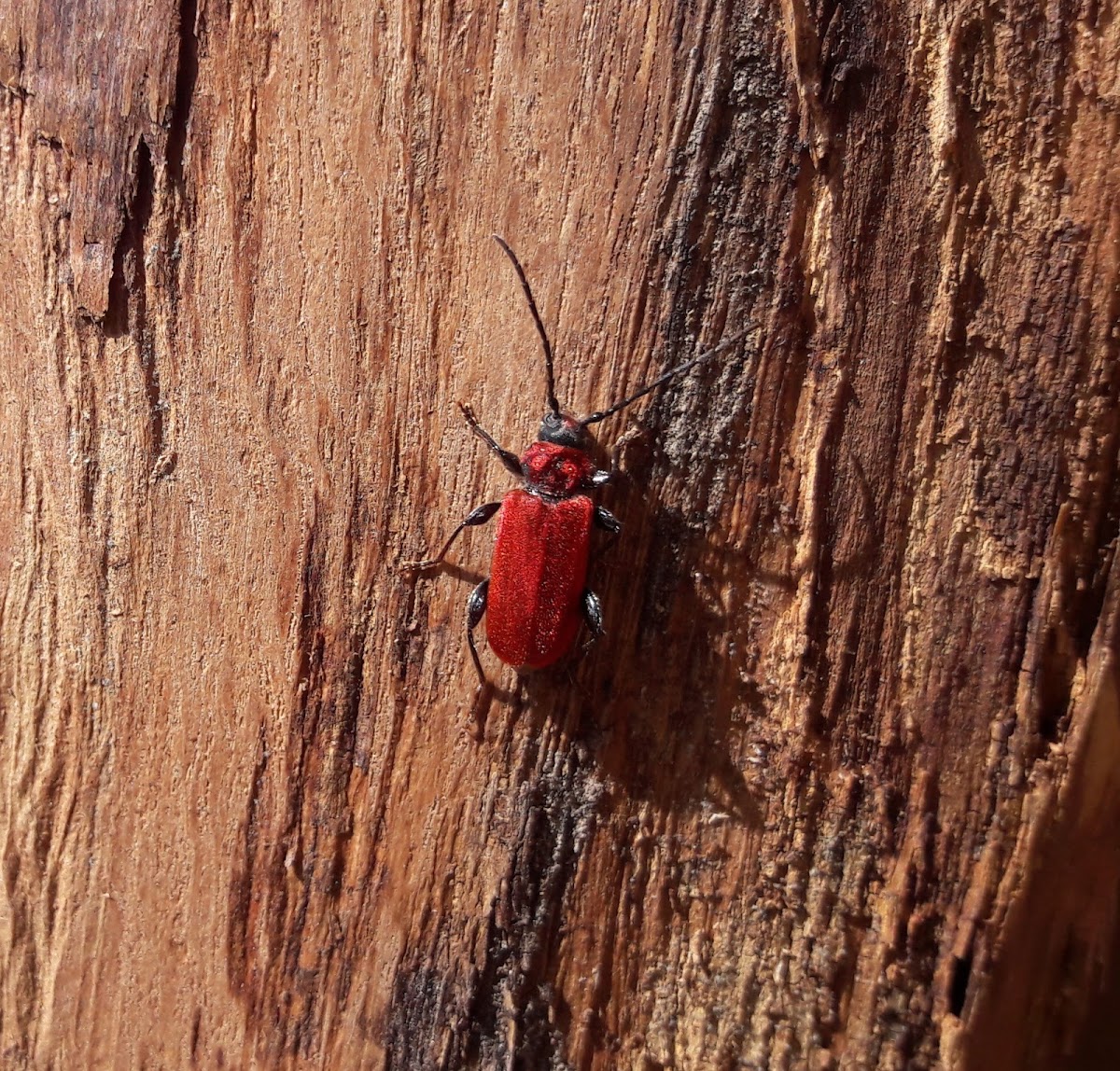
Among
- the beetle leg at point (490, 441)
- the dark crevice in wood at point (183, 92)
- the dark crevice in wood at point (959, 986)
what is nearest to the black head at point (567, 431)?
the beetle leg at point (490, 441)

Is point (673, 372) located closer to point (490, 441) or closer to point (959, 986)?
point (490, 441)

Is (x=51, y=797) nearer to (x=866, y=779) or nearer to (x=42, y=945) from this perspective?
(x=42, y=945)

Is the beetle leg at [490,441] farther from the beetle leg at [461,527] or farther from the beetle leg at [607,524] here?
the beetle leg at [607,524]

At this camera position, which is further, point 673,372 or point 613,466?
point 613,466

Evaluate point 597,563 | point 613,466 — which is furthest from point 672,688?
point 613,466

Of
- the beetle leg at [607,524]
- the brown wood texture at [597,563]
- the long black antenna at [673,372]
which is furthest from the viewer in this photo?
the beetle leg at [607,524]

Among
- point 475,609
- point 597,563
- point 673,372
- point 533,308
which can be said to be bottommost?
point 475,609
